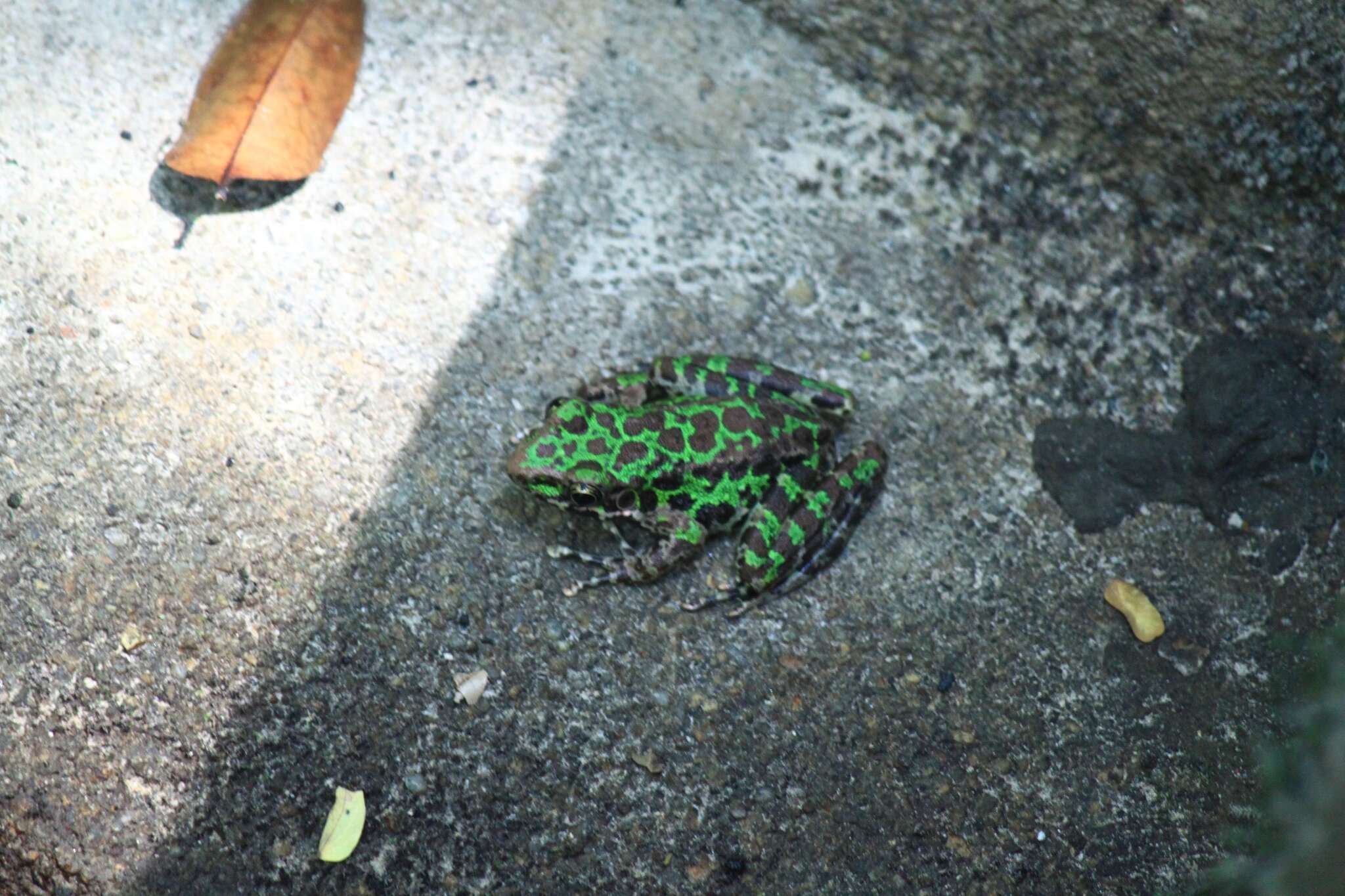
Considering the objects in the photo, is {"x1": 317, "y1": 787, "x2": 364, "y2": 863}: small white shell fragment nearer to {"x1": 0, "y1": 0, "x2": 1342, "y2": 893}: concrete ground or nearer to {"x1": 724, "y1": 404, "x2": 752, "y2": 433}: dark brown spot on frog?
{"x1": 0, "y1": 0, "x2": 1342, "y2": 893}: concrete ground

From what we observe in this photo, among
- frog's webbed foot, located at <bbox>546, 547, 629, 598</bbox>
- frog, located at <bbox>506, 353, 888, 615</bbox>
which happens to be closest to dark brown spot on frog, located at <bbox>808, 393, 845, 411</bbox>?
frog, located at <bbox>506, 353, 888, 615</bbox>

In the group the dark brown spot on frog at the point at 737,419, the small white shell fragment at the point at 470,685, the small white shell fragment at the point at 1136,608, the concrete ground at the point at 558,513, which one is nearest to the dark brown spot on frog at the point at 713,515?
the concrete ground at the point at 558,513

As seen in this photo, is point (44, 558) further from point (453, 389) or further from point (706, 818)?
point (706, 818)

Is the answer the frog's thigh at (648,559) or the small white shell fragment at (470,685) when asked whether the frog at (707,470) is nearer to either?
the frog's thigh at (648,559)

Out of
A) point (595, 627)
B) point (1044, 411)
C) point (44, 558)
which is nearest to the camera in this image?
point (44, 558)

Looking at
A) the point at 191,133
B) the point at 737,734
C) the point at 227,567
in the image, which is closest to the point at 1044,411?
the point at 737,734
